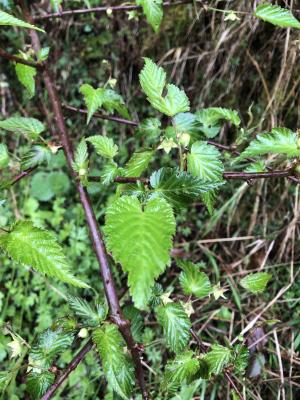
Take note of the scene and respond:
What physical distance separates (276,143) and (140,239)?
400mm

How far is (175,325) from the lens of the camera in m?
0.95

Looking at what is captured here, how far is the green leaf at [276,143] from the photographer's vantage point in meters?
0.89

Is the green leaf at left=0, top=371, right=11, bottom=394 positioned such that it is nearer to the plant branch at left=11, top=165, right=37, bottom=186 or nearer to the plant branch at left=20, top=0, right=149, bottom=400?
the plant branch at left=20, top=0, right=149, bottom=400

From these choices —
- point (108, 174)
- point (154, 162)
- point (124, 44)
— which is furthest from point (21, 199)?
point (108, 174)

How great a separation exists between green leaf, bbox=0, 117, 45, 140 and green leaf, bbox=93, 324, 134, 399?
0.59 meters

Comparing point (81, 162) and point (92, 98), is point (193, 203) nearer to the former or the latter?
point (92, 98)

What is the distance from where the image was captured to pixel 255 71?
5.90ft

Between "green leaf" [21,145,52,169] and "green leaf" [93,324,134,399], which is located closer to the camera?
"green leaf" [93,324,134,399]

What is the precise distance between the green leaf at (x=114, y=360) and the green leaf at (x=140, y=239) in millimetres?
245

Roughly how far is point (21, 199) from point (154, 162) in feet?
2.44

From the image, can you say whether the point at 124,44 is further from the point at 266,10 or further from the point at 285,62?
the point at 266,10

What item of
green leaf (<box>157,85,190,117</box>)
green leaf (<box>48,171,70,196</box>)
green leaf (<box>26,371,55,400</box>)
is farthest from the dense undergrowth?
green leaf (<box>26,371,55,400</box>)

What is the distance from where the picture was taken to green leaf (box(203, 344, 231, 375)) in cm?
98

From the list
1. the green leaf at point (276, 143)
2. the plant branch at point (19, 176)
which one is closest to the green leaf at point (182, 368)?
the green leaf at point (276, 143)
